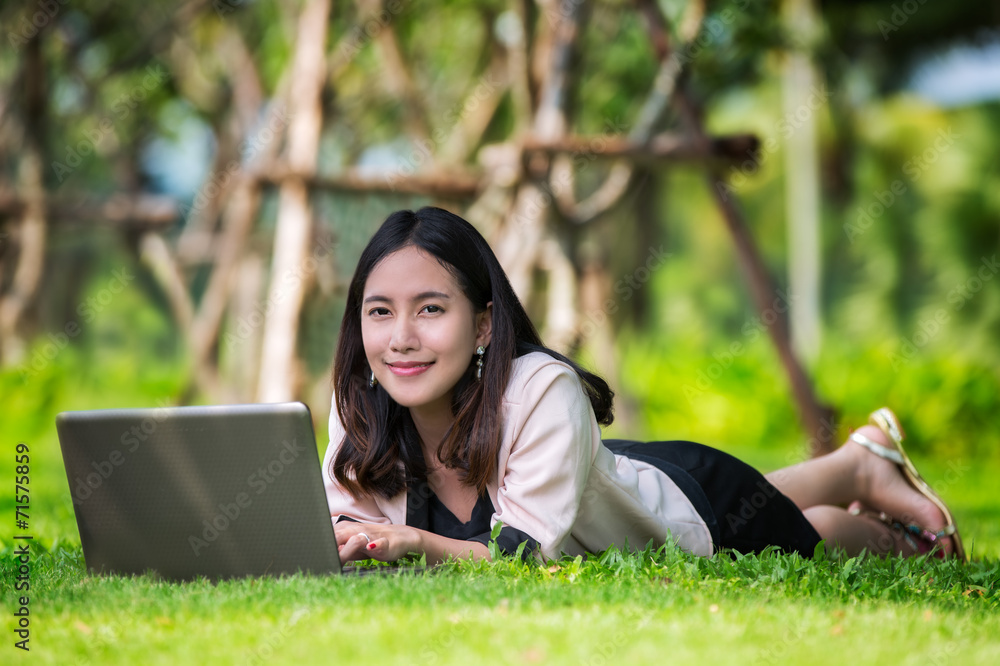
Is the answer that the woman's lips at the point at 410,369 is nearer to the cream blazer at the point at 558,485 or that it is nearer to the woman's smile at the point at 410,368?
the woman's smile at the point at 410,368

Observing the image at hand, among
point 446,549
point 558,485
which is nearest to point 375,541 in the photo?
point 446,549

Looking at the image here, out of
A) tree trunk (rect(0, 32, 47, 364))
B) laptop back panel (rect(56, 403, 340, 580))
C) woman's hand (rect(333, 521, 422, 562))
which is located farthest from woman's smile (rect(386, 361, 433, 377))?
tree trunk (rect(0, 32, 47, 364))

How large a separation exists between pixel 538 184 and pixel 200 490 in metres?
6.00

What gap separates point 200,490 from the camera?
260 centimetres

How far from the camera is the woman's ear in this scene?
10.4 ft

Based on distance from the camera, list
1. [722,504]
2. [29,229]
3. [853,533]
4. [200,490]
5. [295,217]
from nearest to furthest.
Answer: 1. [200,490]
2. [722,504]
3. [853,533]
4. [295,217]
5. [29,229]

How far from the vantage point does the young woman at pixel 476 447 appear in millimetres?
2979

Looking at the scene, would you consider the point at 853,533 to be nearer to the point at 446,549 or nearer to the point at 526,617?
the point at 446,549

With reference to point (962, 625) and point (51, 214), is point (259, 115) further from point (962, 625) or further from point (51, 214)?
point (962, 625)

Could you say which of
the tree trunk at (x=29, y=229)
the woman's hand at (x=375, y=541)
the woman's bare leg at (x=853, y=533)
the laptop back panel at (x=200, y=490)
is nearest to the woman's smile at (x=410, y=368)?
the woman's hand at (x=375, y=541)

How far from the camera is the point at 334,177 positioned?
8.30 metres

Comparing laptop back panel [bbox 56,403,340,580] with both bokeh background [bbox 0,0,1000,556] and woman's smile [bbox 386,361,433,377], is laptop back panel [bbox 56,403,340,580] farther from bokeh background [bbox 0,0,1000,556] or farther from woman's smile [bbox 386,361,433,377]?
bokeh background [bbox 0,0,1000,556]

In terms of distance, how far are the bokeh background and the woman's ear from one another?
1.99 meters

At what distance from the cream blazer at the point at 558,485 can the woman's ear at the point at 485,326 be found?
12 cm
